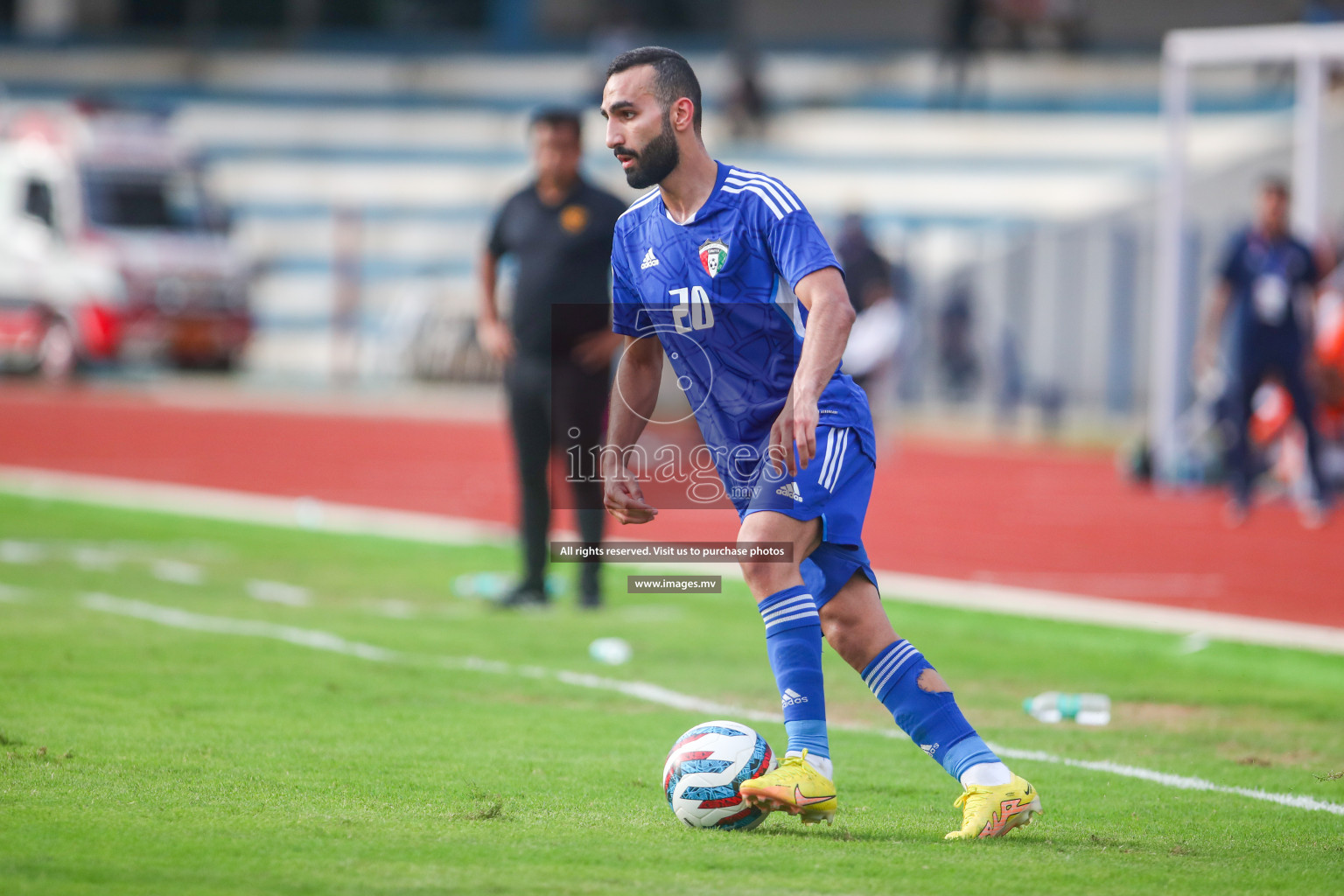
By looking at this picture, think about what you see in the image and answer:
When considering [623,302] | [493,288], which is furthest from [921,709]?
[493,288]

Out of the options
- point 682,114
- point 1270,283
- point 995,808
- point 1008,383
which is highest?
point 682,114

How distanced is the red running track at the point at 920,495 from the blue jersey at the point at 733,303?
5538mm

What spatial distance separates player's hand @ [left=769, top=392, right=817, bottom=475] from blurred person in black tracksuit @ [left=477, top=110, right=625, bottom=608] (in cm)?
423

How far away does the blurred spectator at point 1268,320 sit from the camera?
1402 centimetres

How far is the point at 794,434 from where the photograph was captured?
4.96m

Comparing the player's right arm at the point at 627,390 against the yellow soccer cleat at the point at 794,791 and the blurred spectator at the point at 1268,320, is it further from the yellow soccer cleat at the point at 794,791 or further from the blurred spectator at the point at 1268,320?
the blurred spectator at the point at 1268,320

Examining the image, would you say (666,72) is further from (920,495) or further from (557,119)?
(920,495)

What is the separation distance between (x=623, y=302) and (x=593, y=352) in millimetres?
3856

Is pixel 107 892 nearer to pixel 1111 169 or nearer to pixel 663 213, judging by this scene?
pixel 663 213

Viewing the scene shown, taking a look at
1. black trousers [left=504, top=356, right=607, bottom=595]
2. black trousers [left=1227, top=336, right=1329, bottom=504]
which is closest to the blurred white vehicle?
black trousers [left=1227, top=336, right=1329, bottom=504]

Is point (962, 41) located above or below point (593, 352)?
above

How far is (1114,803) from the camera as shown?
5707mm

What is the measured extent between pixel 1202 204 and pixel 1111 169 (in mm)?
6011

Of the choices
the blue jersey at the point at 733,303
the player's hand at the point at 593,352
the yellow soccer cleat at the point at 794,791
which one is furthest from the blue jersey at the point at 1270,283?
the yellow soccer cleat at the point at 794,791
